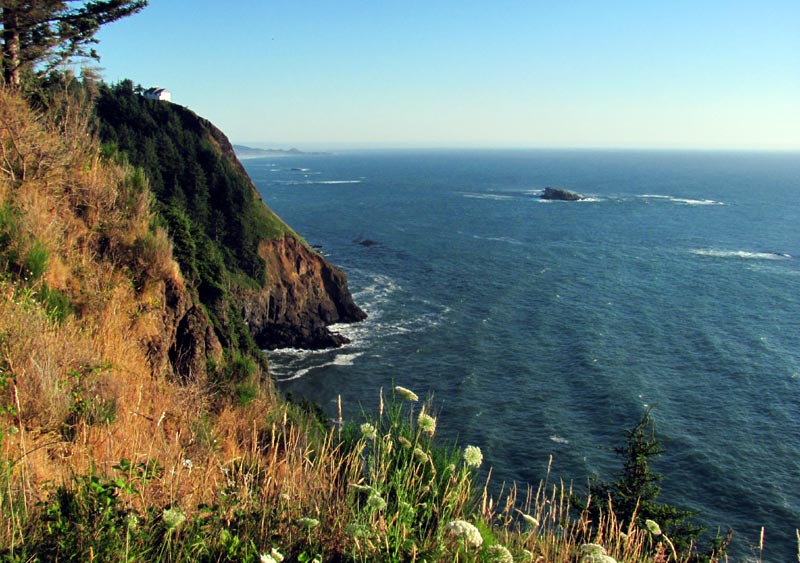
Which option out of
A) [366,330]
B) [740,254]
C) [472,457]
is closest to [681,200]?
[740,254]

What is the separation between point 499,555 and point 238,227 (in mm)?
55800

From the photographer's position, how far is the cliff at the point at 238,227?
170 feet

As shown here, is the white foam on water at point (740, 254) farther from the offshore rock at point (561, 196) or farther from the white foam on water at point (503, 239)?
the offshore rock at point (561, 196)

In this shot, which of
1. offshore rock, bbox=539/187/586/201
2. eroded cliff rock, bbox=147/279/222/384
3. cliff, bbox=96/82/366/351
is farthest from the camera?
offshore rock, bbox=539/187/586/201

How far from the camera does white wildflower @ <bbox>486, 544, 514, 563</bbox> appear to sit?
3.83 metres

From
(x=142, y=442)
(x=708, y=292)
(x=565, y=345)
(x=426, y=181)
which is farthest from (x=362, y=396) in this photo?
(x=426, y=181)

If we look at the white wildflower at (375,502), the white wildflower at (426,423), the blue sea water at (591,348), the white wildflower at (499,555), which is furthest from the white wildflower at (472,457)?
the blue sea water at (591,348)

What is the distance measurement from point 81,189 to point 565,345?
39708mm

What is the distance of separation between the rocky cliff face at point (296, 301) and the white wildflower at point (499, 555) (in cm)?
4597

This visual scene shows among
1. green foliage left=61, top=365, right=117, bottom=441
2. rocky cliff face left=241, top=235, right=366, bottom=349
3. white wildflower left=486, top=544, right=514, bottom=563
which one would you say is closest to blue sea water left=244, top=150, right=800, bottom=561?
white wildflower left=486, top=544, right=514, bottom=563

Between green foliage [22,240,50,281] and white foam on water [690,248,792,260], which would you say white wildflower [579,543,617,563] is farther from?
white foam on water [690,248,792,260]

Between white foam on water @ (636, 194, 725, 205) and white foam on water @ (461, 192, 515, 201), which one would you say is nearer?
white foam on water @ (636, 194, 725, 205)

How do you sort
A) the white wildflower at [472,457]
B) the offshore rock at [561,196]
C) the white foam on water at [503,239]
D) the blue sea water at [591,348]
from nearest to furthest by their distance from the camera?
1. the white wildflower at [472,457]
2. the blue sea water at [591,348]
3. the white foam on water at [503,239]
4. the offshore rock at [561,196]

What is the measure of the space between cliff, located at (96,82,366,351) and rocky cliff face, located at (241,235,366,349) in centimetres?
9
